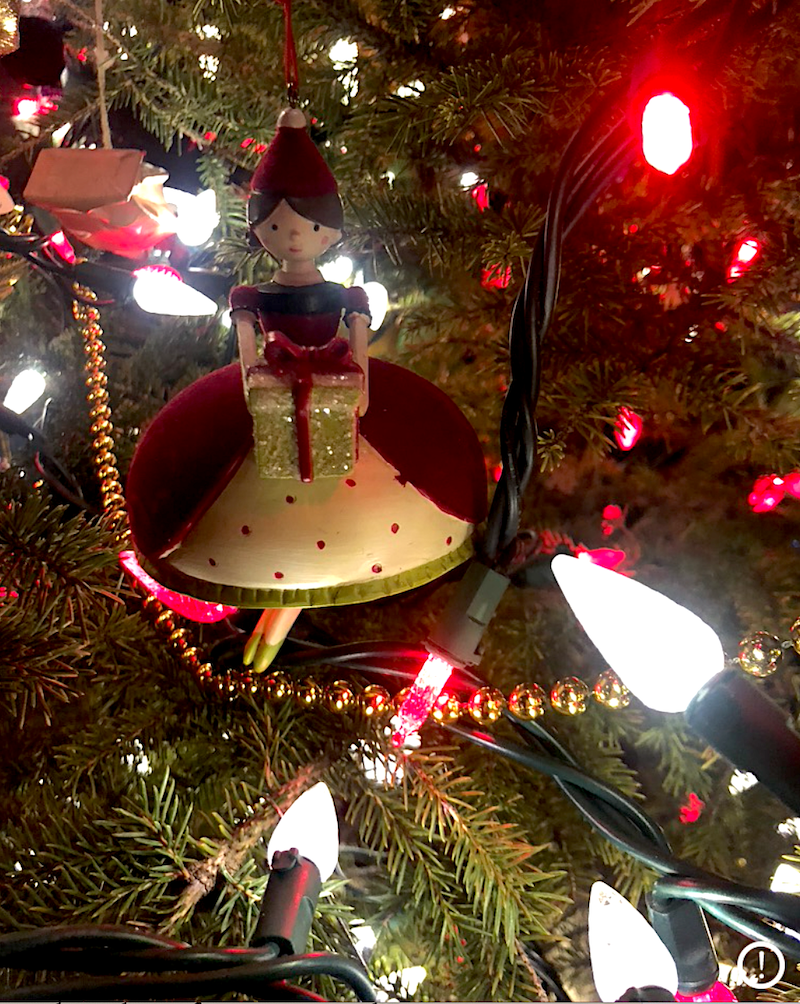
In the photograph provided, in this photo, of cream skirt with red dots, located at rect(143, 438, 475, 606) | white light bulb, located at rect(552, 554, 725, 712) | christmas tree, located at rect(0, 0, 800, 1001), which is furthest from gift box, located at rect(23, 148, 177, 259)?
white light bulb, located at rect(552, 554, 725, 712)

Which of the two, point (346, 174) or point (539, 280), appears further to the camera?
point (346, 174)

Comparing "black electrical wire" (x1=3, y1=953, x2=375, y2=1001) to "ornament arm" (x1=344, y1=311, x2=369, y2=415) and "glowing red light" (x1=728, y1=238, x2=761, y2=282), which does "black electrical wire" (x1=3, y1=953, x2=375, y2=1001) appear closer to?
"ornament arm" (x1=344, y1=311, x2=369, y2=415)

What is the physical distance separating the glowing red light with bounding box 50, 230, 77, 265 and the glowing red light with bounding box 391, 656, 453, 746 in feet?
1.33

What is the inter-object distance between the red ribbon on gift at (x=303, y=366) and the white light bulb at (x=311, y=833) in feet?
0.61

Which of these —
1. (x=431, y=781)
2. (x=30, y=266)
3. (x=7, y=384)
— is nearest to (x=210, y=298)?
(x=30, y=266)

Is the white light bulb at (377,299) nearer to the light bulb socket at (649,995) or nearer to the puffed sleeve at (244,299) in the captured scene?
the puffed sleeve at (244,299)

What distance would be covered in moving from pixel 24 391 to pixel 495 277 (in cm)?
45

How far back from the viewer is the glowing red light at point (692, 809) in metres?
0.52

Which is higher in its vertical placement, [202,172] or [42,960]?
[202,172]

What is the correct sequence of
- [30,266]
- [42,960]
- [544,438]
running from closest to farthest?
[42,960], [544,438], [30,266]

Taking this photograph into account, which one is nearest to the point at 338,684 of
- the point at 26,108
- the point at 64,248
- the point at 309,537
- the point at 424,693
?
the point at 424,693

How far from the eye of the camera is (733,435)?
456 mm

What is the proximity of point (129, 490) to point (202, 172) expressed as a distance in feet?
1.39

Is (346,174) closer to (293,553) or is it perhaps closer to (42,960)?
(293,553)
